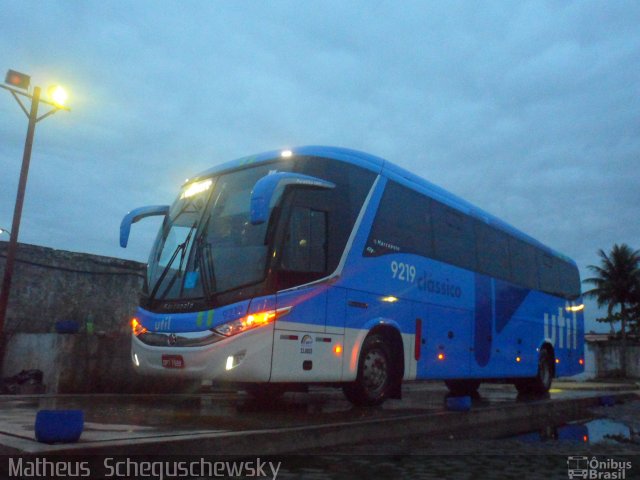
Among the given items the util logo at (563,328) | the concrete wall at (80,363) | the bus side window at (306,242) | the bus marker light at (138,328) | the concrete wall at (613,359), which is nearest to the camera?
the bus side window at (306,242)

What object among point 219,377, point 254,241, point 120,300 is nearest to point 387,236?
point 254,241

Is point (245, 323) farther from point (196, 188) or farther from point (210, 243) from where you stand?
point (196, 188)

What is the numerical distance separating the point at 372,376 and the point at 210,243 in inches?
113

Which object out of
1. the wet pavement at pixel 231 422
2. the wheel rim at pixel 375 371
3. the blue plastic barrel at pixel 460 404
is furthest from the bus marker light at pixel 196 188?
the blue plastic barrel at pixel 460 404

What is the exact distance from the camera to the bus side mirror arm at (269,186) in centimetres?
635

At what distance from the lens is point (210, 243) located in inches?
301

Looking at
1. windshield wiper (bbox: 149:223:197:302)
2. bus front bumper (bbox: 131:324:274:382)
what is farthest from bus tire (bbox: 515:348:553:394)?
windshield wiper (bbox: 149:223:197:302)

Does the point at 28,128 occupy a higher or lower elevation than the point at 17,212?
higher

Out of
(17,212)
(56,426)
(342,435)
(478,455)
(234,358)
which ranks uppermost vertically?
Result: (17,212)

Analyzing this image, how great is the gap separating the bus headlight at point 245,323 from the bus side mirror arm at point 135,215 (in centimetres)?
300

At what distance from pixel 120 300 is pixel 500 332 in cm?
864

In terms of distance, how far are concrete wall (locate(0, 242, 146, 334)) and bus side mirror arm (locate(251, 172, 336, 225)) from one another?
8.18 meters

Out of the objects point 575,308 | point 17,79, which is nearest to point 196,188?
point 17,79

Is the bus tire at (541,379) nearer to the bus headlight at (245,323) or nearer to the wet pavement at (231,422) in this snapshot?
the wet pavement at (231,422)
